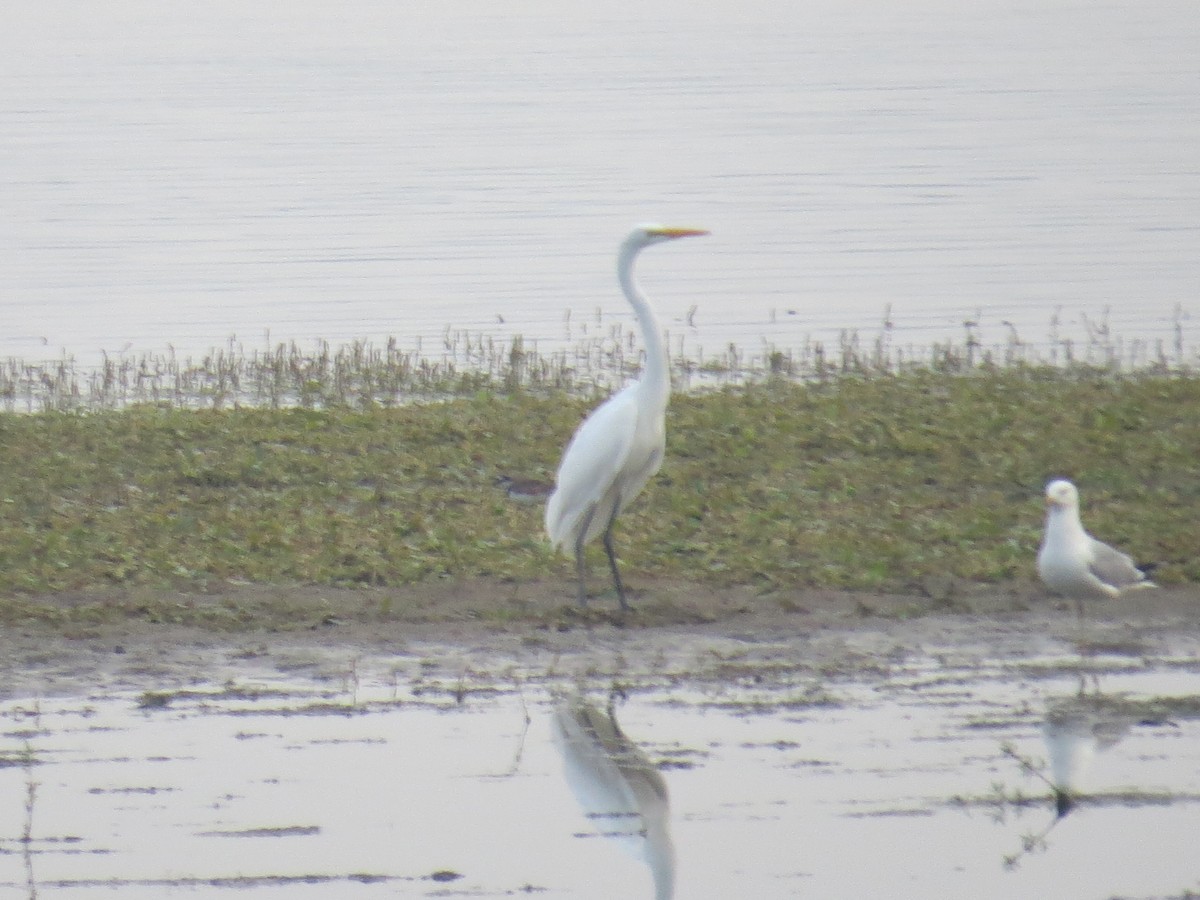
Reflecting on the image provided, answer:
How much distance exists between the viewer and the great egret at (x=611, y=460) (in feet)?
30.2

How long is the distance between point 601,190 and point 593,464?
24307 millimetres

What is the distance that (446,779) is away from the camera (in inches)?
270

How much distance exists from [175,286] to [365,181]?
10905mm

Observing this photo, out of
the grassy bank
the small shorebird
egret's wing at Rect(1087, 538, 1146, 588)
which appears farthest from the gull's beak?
egret's wing at Rect(1087, 538, 1146, 588)

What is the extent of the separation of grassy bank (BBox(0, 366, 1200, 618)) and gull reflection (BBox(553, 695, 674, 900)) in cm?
207

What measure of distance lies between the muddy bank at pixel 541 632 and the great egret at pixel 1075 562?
0.62 ft

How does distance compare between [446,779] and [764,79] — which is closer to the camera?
[446,779]

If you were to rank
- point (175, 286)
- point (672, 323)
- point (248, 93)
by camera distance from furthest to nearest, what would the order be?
point (248, 93)
point (175, 286)
point (672, 323)

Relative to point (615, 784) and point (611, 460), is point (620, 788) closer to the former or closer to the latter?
point (615, 784)

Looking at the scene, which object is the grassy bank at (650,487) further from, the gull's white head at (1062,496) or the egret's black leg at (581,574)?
the gull's white head at (1062,496)

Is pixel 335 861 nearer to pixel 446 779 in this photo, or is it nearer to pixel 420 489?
pixel 446 779

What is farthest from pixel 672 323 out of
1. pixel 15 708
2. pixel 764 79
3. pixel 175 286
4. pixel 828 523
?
pixel 764 79

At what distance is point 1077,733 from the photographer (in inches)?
280

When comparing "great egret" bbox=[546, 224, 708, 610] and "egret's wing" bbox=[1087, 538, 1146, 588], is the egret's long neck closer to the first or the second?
"great egret" bbox=[546, 224, 708, 610]
